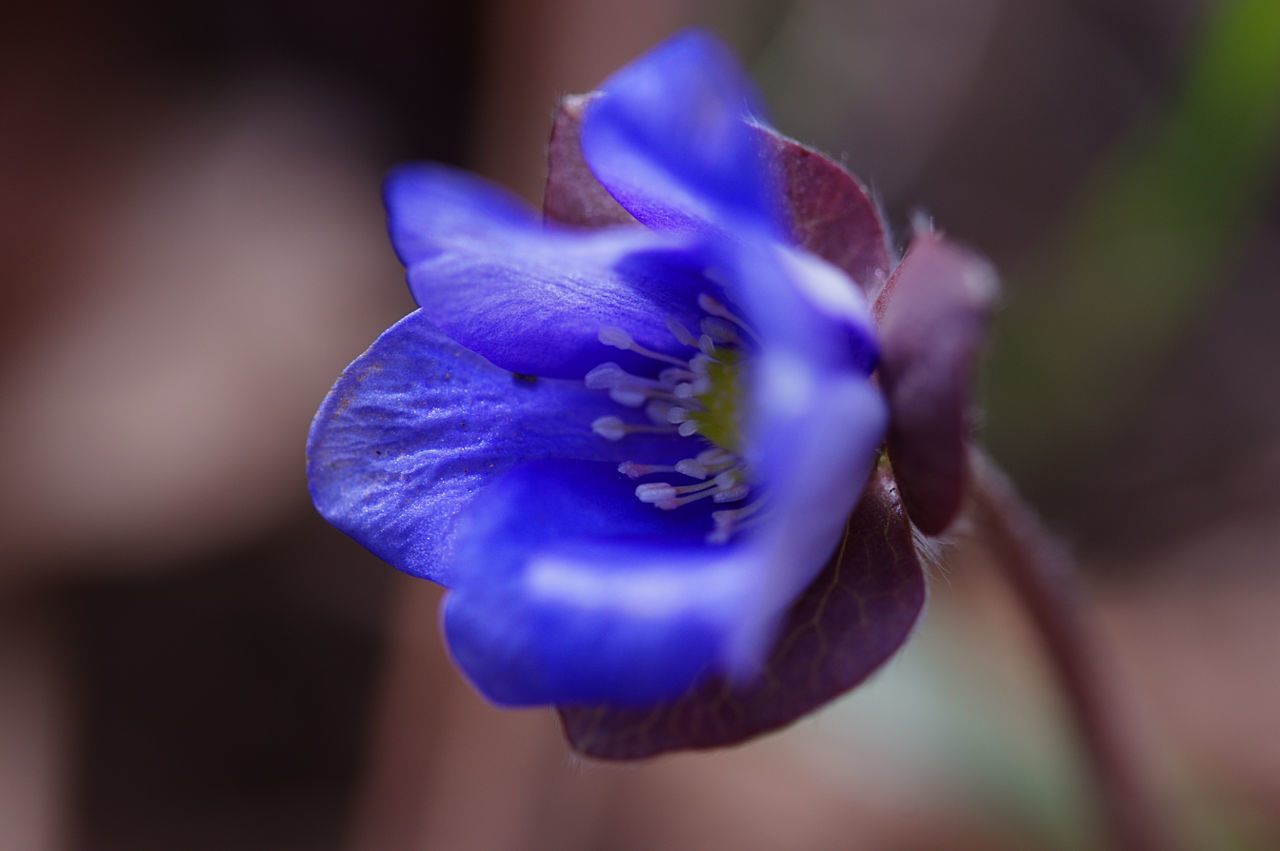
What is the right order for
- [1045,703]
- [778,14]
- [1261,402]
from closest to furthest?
1. [1045,703]
2. [1261,402]
3. [778,14]

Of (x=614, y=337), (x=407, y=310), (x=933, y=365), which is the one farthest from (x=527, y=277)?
(x=407, y=310)

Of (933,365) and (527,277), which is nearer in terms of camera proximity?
(933,365)

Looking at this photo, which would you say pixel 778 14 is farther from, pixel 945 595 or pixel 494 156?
pixel 945 595

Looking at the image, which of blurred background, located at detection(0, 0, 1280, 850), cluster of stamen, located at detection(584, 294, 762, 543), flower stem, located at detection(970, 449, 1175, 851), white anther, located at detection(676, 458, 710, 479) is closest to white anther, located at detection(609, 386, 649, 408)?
cluster of stamen, located at detection(584, 294, 762, 543)

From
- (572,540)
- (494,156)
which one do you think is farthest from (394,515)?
(494,156)

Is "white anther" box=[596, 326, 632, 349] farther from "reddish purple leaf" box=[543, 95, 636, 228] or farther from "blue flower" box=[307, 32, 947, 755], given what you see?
"reddish purple leaf" box=[543, 95, 636, 228]

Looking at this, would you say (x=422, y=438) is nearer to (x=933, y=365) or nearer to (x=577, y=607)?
(x=577, y=607)
